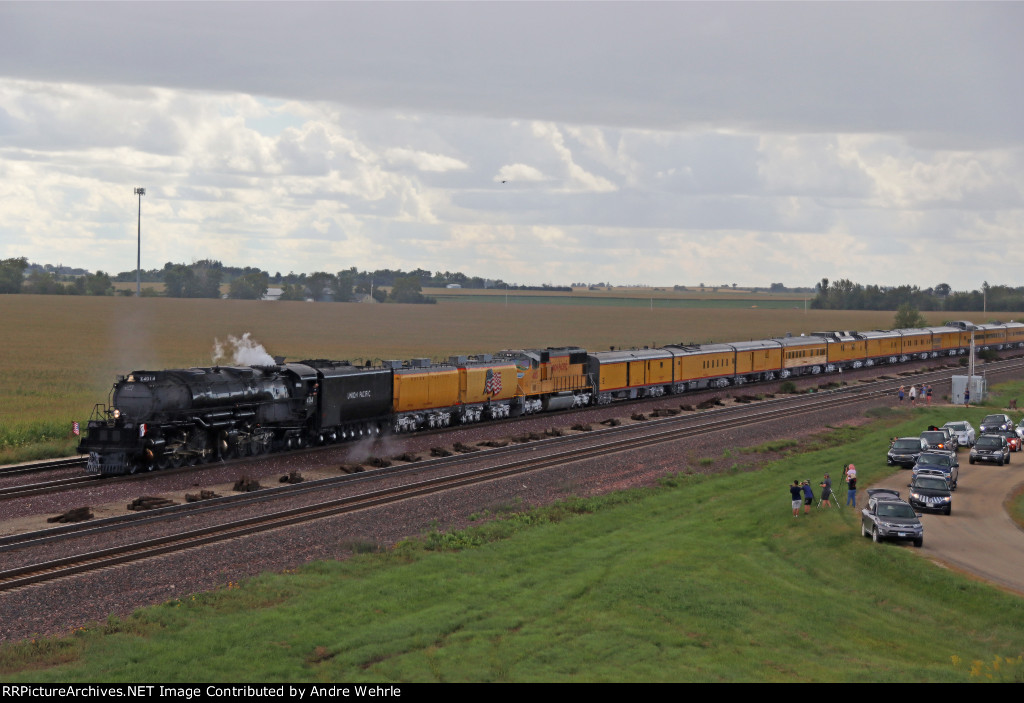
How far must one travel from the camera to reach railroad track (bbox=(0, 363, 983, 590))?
25.2 metres

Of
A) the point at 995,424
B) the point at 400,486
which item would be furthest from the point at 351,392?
the point at 995,424

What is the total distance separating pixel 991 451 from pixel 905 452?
172 inches

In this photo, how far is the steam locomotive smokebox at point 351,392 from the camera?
44531 mm

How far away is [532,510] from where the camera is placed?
1276 inches

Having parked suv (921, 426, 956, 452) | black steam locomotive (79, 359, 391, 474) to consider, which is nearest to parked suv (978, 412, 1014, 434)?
parked suv (921, 426, 956, 452)

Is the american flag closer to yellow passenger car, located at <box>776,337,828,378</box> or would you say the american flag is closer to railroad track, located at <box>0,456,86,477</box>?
railroad track, located at <box>0,456,86,477</box>

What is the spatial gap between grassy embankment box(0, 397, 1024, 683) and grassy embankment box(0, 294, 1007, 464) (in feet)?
80.2

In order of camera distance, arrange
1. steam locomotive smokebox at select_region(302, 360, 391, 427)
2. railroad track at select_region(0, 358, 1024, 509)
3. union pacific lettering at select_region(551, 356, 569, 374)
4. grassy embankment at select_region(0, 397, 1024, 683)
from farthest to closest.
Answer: union pacific lettering at select_region(551, 356, 569, 374) → steam locomotive smokebox at select_region(302, 360, 391, 427) → railroad track at select_region(0, 358, 1024, 509) → grassy embankment at select_region(0, 397, 1024, 683)

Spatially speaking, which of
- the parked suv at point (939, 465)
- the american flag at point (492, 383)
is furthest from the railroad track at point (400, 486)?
the parked suv at point (939, 465)

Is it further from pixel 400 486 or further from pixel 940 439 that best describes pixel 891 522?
pixel 940 439

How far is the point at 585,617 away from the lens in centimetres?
2114

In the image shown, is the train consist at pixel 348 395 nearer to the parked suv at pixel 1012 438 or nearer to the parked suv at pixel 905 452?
the parked suv at pixel 905 452

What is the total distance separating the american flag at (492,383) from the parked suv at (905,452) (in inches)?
879

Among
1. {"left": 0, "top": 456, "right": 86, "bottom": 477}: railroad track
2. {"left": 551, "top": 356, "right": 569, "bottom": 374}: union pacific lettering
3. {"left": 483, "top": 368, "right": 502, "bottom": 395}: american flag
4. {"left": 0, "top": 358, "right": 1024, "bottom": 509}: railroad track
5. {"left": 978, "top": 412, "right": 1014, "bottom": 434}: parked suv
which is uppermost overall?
{"left": 551, "top": 356, "right": 569, "bottom": 374}: union pacific lettering
